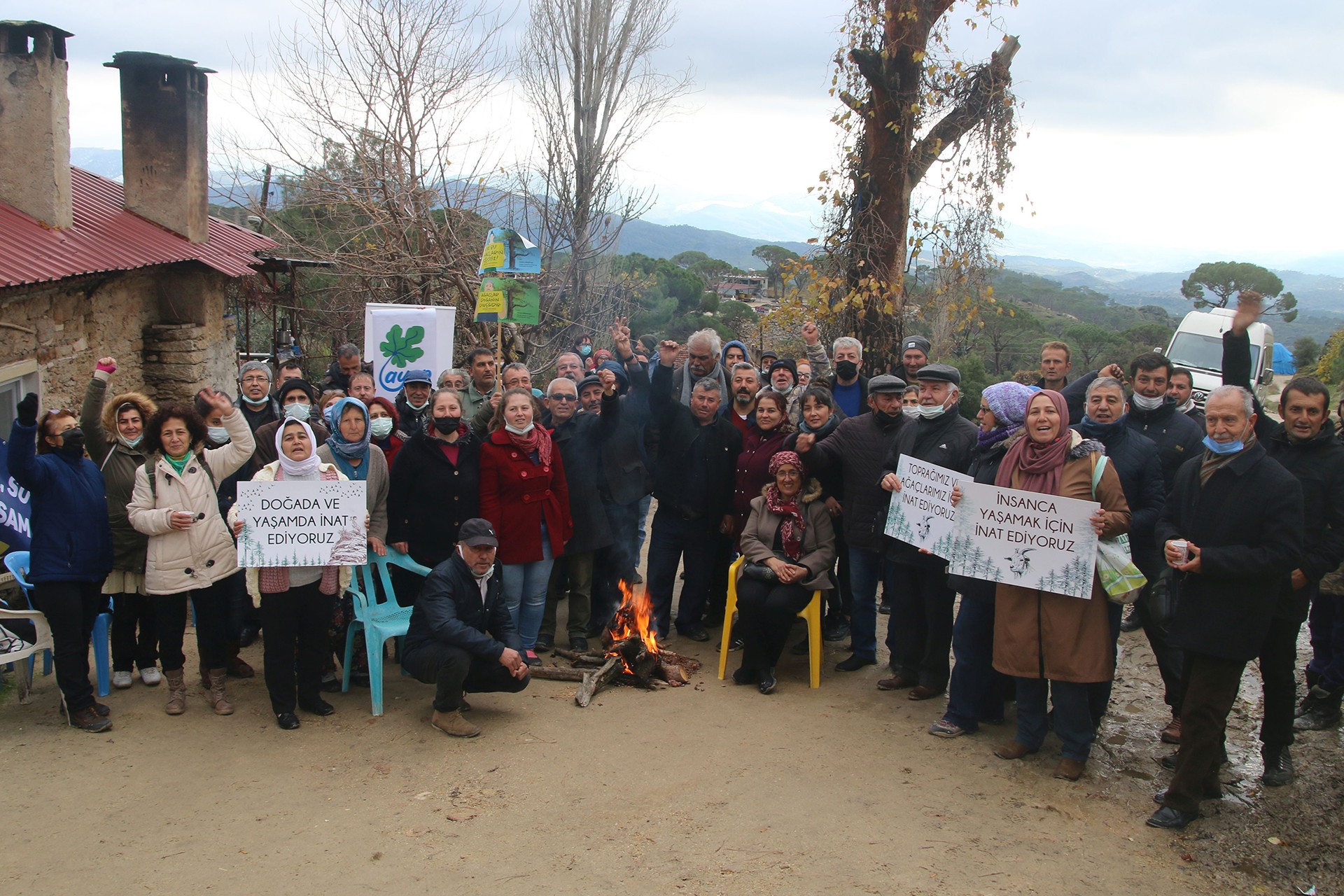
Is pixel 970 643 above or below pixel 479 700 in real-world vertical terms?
above

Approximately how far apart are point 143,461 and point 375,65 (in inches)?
378

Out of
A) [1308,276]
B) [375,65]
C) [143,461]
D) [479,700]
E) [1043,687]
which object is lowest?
[479,700]

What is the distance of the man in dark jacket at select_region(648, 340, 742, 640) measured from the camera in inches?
271

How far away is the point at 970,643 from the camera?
5242mm

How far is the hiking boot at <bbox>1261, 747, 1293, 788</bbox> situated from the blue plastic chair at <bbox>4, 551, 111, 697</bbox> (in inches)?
258

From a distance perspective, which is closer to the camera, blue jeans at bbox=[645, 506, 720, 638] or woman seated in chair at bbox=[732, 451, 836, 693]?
woman seated in chair at bbox=[732, 451, 836, 693]

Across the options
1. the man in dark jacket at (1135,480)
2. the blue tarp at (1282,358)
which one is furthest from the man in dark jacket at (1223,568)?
the blue tarp at (1282,358)

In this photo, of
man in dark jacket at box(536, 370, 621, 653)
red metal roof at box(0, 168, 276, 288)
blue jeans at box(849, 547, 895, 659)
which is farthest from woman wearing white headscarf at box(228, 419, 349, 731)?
blue jeans at box(849, 547, 895, 659)

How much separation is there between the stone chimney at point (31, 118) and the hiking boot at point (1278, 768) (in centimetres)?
1016

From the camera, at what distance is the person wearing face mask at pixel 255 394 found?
22.1ft

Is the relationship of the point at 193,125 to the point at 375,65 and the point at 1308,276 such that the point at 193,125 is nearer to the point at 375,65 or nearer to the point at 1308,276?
the point at 375,65

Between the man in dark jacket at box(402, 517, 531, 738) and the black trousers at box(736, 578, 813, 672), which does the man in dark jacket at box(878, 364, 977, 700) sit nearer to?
the black trousers at box(736, 578, 813, 672)

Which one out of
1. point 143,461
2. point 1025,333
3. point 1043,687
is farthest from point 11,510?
point 1025,333

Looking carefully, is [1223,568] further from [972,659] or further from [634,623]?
[634,623]
